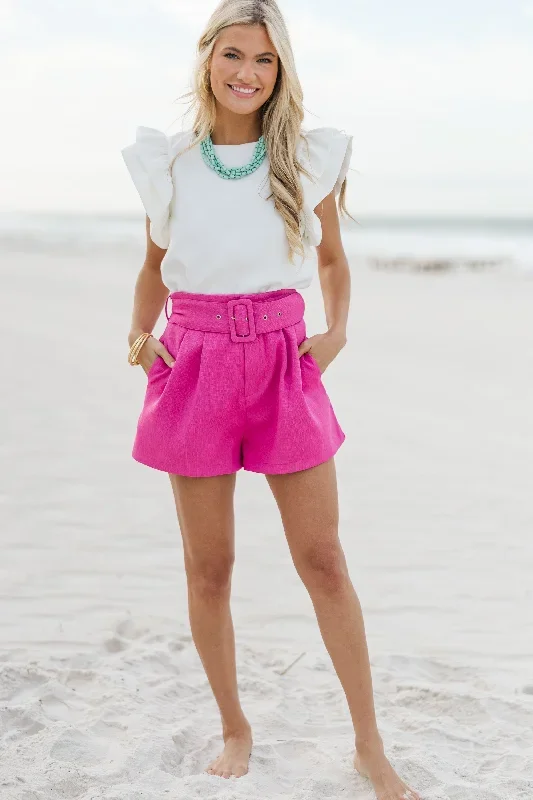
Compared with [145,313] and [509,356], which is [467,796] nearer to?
[145,313]

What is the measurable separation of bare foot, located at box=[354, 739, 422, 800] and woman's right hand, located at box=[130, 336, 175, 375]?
1181 millimetres

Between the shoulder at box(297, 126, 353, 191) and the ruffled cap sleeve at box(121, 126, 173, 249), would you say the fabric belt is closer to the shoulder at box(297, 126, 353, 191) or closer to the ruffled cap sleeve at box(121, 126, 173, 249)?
the ruffled cap sleeve at box(121, 126, 173, 249)

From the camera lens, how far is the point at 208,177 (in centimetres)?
241

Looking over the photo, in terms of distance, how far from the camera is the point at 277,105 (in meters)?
2.40

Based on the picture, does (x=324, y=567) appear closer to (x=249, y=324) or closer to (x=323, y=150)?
(x=249, y=324)

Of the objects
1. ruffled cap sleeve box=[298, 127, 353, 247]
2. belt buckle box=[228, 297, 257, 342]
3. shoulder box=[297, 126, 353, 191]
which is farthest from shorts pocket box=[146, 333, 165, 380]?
shoulder box=[297, 126, 353, 191]

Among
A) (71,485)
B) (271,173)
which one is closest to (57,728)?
(271,173)

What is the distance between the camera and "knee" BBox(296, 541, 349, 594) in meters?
2.42

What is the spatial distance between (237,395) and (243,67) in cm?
83

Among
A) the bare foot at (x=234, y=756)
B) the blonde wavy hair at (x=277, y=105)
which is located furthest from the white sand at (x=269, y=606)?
the blonde wavy hair at (x=277, y=105)

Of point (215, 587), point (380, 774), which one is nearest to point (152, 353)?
point (215, 587)

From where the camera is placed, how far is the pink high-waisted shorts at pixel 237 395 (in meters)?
2.34

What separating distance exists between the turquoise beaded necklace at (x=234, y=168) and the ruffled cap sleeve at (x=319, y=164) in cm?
11

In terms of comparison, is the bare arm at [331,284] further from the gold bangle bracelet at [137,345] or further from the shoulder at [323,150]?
the gold bangle bracelet at [137,345]
